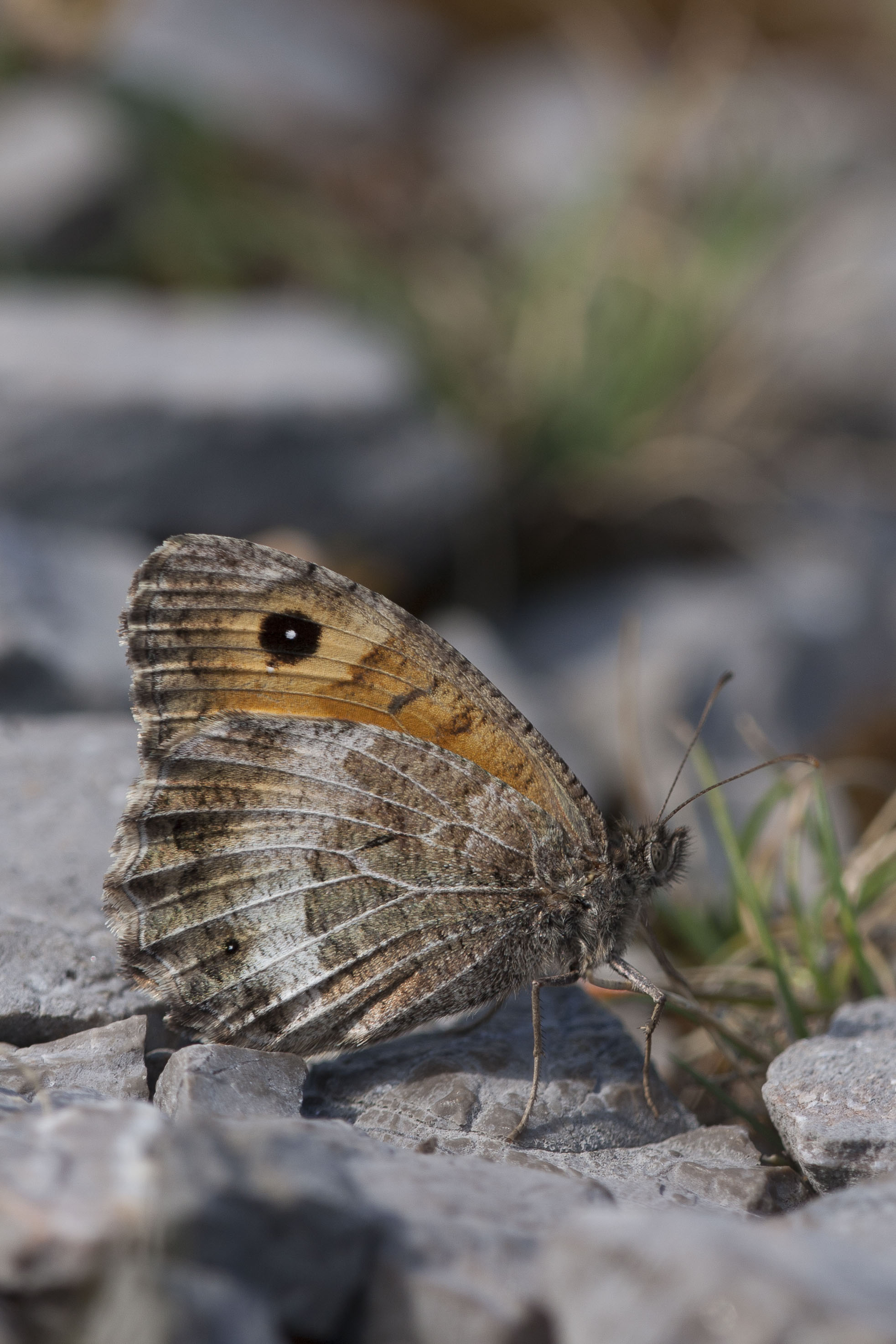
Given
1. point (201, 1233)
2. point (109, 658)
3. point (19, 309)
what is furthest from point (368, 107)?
point (201, 1233)

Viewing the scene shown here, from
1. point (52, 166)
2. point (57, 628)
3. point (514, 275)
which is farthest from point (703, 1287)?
point (514, 275)

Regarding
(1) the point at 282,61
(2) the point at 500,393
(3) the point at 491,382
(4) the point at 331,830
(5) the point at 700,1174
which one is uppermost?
(1) the point at 282,61

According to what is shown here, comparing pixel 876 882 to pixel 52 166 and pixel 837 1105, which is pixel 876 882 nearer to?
pixel 837 1105

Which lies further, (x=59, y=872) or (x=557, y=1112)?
(x=59, y=872)

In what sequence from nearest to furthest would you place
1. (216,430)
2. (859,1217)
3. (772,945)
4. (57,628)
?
(859,1217), (772,945), (57,628), (216,430)

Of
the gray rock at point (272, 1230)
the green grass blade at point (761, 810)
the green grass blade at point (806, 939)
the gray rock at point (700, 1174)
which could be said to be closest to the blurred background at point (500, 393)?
the green grass blade at point (761, 810)

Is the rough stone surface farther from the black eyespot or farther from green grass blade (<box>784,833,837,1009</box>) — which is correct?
green grass blade (<box>784,833,837,1009</box>)
